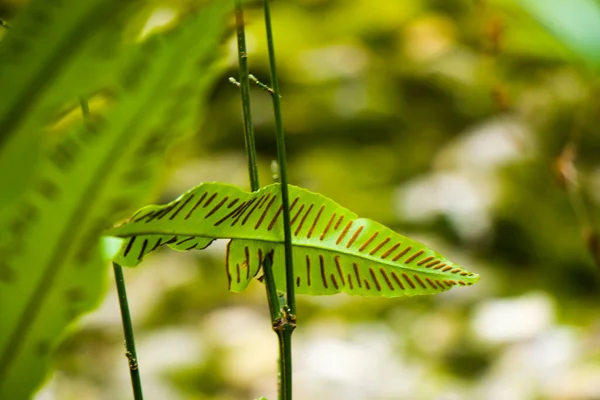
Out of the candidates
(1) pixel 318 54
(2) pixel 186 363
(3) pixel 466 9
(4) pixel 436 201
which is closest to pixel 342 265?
(2) pixel 186 363

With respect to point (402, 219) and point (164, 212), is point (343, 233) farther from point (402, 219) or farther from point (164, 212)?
point (402, 219)

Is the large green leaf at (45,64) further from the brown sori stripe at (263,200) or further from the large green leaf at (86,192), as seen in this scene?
the brown sori stripe at (263,200)

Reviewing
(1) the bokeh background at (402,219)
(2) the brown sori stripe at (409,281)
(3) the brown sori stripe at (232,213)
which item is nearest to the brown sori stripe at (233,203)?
(3) the brown sori stripe at (232,213)

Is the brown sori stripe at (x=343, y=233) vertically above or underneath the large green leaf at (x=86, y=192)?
above

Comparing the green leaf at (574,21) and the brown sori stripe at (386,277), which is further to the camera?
the brown sori stripe at (386,277)

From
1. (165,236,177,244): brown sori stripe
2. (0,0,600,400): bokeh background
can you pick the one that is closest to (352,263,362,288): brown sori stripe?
(165,236,177,244): brown sori stripe

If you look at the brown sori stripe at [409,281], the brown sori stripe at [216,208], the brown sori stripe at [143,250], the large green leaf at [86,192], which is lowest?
the large green leaf at [86,192]
